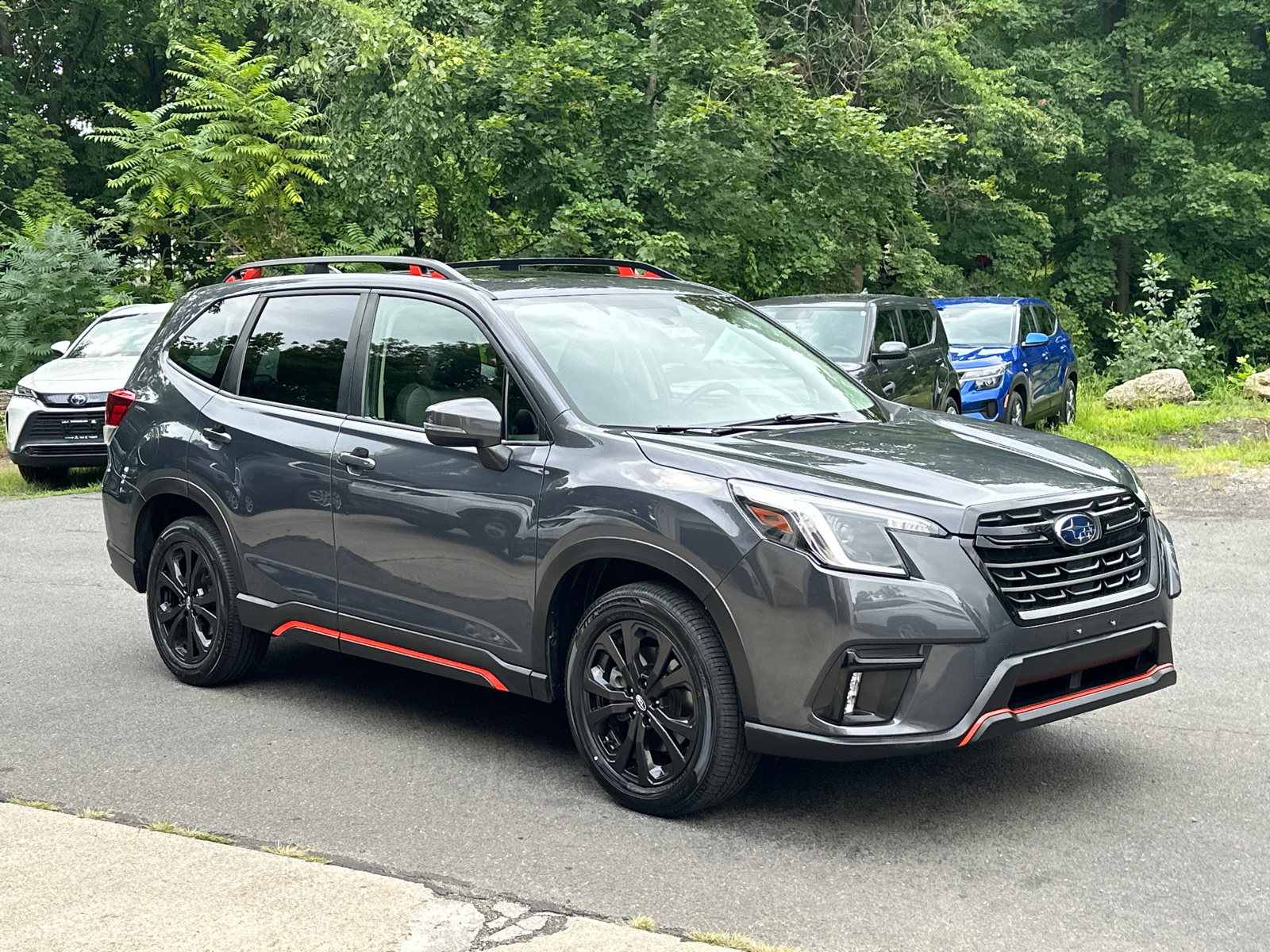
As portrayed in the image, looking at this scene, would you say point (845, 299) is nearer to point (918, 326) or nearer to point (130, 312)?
point (918, 326)

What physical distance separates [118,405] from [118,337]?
9543 millimetres

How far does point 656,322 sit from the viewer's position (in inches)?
221

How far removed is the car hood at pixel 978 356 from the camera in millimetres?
15203

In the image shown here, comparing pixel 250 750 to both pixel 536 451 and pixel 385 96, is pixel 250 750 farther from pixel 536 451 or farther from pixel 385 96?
pixel 385 96

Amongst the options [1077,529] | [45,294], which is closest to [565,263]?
[1077,529]

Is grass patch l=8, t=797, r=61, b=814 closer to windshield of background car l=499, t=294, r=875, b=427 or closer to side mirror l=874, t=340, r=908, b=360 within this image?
windshield of background car l=499, t=294, r=875, b=427

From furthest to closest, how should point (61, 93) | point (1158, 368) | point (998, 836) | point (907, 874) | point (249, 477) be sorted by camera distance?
1. point (61, 93)
2. point (1158, 368)
3. point (249, 477)
4. point (998, 836)
5. point (907, 874)

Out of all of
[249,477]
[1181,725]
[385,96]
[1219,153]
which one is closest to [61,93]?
[385,96]

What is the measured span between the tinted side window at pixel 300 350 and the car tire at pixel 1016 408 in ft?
33.6

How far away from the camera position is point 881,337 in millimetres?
12688

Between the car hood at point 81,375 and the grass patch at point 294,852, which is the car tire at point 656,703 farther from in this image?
the car hood at point 81,375

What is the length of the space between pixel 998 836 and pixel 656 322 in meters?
2.39

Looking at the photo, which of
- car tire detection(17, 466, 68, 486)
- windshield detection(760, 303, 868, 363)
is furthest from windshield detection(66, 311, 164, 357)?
windshield detection(760, 303, 868, 363)

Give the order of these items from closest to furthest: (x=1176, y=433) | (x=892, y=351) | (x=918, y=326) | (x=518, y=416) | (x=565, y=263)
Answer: (x=518, y=416) → (x=565, y=263) → (x=892, y=351) → (x=918, y=326) → (x=1176, y=433)
